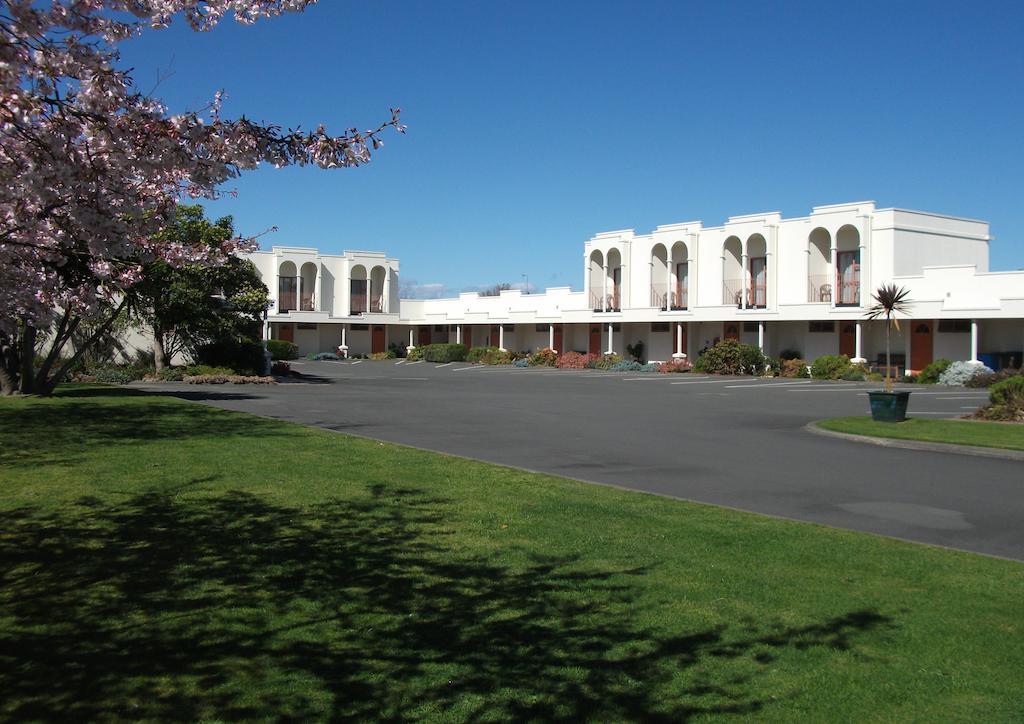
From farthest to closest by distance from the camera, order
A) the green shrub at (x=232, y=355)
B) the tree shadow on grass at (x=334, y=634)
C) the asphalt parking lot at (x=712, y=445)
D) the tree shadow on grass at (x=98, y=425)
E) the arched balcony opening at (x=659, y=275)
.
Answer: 1. the arched balcony opening at (x=659, y=275)
2. the green shrub at (x=232, y=355)
3. the tree shadow on grass at (x=98, y=425)
4. the asphalt parking lot at (x=712, y=445)
5. the tree shadow on grass at (x=334, y=634)

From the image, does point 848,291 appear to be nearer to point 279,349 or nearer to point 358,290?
point 279,349

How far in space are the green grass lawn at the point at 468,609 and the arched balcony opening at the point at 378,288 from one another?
64.9m

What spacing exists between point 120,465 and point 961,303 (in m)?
36.5

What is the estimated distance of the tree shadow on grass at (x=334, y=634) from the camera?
190 inches

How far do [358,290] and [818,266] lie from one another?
39485 mm

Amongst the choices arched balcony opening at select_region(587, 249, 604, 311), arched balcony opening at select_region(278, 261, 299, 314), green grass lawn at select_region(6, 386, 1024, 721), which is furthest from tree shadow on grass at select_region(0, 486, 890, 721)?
arched balcony opening at select_region(278, 261, 299, 314)

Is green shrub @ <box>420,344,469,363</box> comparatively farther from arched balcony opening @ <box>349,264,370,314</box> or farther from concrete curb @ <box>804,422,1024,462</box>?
concrete curb @ <box>804,422,1024,462</box>

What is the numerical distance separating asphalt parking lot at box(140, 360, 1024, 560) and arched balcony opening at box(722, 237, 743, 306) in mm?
17489

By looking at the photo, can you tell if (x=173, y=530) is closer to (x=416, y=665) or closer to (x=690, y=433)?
(x=416, y=665)

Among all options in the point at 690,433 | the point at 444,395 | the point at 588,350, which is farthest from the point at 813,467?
the point at 588,350

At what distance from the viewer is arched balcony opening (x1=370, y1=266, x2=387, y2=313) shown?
246 feet

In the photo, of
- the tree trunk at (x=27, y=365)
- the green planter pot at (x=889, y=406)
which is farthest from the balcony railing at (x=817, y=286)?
the tree trunk at (x=27, y=365)

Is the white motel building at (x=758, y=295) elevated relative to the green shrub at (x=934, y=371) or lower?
elevated

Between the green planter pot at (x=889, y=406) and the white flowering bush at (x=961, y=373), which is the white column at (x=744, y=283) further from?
the green planter pot at (x=889, y=406)
